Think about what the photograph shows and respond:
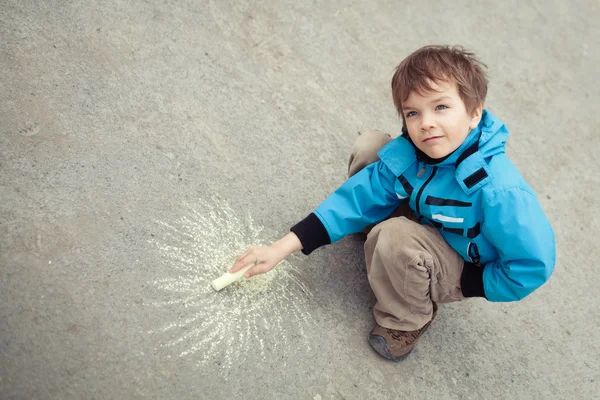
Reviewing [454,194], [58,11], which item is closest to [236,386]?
[454,194]

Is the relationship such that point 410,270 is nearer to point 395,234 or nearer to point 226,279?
point 395,234

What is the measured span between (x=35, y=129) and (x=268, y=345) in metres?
1.12

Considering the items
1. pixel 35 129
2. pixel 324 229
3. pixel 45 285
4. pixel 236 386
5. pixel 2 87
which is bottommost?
pixel 236 386

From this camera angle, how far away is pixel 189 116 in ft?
7.43

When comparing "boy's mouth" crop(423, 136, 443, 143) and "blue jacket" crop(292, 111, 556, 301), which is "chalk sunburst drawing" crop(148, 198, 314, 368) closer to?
"blue jacket" crop(292, 111, 556, 301)

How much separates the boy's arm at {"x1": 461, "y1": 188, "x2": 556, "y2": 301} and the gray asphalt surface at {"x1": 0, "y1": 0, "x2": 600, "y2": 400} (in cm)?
49

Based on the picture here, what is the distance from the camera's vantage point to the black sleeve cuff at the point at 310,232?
1864 millimetres

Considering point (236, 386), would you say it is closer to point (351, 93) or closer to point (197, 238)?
point (197, 238)

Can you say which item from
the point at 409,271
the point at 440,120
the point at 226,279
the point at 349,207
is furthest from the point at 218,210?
the point at 440,120

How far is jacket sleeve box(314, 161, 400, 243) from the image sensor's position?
1883mm

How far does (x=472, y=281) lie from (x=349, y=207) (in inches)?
17.9

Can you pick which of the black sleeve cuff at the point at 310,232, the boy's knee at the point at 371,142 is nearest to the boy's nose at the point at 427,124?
the boy's knee at the point at 371,142

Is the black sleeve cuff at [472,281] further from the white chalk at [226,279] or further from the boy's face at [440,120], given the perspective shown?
the white chalk at [226,279]

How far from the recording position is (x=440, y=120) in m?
1.71
